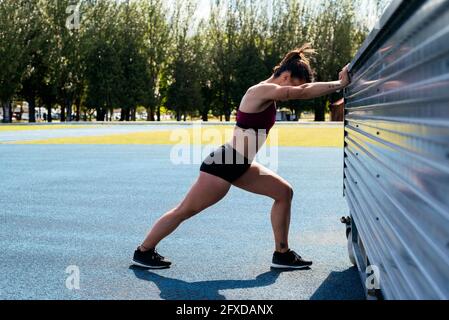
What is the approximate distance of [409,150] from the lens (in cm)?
234

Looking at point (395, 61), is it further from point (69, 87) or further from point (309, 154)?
point (69, 87)

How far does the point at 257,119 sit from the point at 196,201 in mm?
812

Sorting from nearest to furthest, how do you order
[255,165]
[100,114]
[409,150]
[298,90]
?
[409,150]
[298,90]
[255,165]
[100,114]

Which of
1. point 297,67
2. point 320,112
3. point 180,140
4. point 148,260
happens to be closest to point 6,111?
point 320,112

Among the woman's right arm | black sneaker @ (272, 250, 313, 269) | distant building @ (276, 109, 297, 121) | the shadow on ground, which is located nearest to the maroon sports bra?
the woman's right arm

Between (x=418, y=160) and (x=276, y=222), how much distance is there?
10.0 feet

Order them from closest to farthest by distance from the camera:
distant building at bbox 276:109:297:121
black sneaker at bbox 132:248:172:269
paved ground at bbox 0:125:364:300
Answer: paved ground at bbox 0:125:364:300
black sneaker at bbox 132:248:172:269
distant building at bbox 276:109:297:121

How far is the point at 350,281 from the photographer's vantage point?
15.8 feet

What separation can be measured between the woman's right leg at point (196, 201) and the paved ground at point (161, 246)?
0.33 metres

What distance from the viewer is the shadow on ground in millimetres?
4406

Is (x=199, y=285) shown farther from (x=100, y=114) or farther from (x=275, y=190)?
(x=100, y=114)

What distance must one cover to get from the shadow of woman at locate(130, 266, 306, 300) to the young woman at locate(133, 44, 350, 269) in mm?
201

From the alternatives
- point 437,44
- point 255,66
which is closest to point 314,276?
point 437,44

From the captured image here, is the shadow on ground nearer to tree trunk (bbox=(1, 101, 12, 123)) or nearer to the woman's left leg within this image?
the woman's left leg
